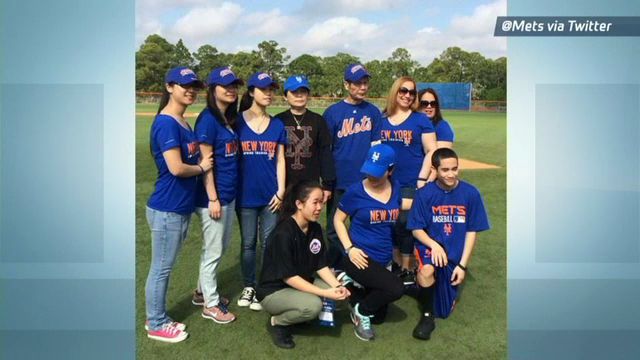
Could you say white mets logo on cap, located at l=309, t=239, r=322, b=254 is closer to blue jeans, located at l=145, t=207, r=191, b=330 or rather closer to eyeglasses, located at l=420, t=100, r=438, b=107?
blue jeans, located at l=145, t=207, r=191, b=330

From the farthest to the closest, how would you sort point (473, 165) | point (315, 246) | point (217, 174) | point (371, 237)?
point (473, 165) → point (371, 237) → point (217, 174) → point (315, 246)

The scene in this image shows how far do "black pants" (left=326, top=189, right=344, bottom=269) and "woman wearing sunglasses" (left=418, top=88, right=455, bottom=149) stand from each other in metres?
1.03

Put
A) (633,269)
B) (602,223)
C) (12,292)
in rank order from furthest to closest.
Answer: (602,223) < (633,269) < (12,292)

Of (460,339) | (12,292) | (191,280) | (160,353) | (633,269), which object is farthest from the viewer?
(633,269)

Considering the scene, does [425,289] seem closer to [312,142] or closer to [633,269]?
[312,142]

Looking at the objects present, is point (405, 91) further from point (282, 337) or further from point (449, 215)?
point (282, 337)

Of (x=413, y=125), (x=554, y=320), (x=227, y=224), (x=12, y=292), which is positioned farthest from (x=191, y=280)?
(x=554, y=320)

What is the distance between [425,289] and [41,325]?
9.65 ft

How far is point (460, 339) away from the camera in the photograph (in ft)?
11.7

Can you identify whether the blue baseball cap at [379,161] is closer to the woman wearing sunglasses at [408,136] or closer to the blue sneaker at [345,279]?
the woman wearing sunglasses at [408,136]

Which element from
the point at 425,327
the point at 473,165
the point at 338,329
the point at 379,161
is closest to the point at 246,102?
the point at 379,161

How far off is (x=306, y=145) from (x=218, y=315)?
149 cm

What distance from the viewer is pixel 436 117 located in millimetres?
4461

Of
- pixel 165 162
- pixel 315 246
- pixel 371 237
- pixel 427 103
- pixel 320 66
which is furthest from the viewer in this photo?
pixel 320 66
